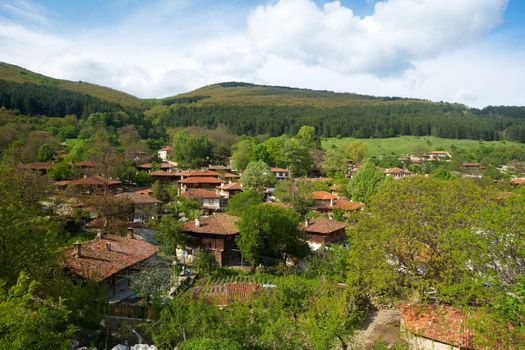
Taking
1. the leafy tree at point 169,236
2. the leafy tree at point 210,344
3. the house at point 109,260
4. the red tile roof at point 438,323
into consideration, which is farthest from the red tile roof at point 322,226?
the leafy tree at point 210,344

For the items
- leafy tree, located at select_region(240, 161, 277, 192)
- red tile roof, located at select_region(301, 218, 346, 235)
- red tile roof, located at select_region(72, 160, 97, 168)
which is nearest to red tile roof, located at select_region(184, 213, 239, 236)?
red tile roof, located at select_region(301, 218, 346, 235)

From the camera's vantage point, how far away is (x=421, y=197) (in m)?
22.5

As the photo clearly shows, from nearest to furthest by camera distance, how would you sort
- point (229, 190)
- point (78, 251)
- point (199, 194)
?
point (78, 251) < point (199, 194) < point (229, 190)

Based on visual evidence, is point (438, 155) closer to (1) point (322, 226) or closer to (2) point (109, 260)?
(1) point (322, 226)

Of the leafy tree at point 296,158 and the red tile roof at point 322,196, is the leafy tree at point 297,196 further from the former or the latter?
the leafy tree at point 296,158

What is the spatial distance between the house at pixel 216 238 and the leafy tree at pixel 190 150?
44.4m

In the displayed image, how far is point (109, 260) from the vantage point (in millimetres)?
23328

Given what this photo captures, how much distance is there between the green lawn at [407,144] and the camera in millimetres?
116812

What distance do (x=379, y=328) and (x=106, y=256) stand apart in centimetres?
1716

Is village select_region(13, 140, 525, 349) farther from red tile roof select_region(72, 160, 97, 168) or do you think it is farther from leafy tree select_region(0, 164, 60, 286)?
leafy tree select_region(0, 164, 60, 286)

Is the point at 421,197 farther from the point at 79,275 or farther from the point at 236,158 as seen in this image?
the point at 236,158

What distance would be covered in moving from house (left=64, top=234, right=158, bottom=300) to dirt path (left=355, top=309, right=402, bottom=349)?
14.0m

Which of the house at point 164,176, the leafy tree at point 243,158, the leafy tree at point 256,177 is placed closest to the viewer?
the leafy tree at point 256,177

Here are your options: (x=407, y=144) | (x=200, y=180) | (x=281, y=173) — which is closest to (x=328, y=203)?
(x=200, y=180)
